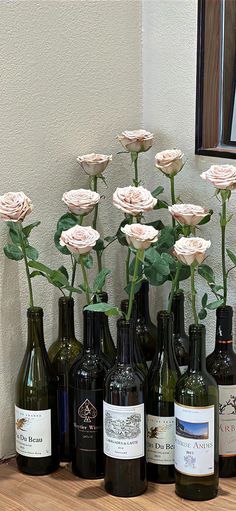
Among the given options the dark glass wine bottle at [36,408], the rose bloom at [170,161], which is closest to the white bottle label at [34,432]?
the dark glass wine bottle at [36,408]

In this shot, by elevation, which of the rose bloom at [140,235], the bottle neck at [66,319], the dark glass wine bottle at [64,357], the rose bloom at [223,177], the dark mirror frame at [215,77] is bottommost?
the dark glass wine bottle at [64,357]

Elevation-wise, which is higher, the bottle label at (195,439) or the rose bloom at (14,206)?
the rose bloom at (14,206)

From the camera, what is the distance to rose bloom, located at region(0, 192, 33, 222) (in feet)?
4.76

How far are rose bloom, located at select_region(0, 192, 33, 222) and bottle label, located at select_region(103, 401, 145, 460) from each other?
1.12 ft

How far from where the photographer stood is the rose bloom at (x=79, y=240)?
1.43m

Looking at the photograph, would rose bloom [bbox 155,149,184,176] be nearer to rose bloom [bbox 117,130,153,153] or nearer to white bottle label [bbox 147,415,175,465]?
rose bloom [bbox 117,130,153,153]

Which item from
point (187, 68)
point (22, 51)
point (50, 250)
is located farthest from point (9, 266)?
point (187, 68)

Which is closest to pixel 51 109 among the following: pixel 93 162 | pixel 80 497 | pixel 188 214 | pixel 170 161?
pixel 93 162

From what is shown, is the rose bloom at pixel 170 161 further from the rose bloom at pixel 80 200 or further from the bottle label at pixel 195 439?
the bottle label at pixel 195 439

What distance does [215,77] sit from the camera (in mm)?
1646

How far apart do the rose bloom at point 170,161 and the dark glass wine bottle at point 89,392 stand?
0.97ft

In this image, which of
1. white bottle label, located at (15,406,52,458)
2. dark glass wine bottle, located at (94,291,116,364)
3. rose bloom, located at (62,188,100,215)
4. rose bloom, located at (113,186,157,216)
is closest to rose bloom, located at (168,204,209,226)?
rose bloom, located at (113,186,157,216)

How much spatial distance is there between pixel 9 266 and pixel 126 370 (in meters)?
0.30

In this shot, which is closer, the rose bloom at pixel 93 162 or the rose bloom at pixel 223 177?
the rose bloom at pixel 223 177
